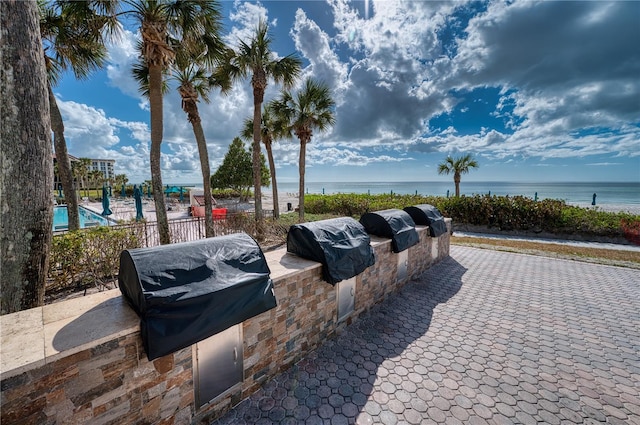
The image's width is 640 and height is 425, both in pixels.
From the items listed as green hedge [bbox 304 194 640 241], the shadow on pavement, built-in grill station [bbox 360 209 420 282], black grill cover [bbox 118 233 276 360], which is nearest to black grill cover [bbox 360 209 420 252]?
built-in grill station [bbox 360 209 420 282]

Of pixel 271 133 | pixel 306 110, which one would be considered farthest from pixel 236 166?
pixel 306 110

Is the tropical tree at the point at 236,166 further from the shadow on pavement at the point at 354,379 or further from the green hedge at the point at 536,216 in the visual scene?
the shadow on pavement at the point at 354,379

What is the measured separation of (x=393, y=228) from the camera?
5.94m

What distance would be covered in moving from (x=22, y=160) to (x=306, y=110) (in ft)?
39.3

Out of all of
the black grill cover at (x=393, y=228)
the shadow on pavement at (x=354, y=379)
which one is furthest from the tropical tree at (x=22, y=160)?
the black grill cover at (x=393, y=228)

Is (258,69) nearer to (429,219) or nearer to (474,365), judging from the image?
(429,219)

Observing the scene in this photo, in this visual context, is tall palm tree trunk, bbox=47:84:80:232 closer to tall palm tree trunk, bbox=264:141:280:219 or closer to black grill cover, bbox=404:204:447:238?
tall palm tree trunk, bbox=264:141:280:219

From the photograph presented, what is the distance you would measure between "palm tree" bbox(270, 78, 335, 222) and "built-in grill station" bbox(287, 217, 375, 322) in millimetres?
9462

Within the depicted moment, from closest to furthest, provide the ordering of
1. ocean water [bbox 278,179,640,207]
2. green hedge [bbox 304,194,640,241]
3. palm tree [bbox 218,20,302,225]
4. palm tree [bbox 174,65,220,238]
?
palm tree [bbox 174,65,220,238] < palm tree [bbox 218,20,302,225] < green hedge [bbox 304,194,640,241] < ocean water [bbox 278,179,640,207]

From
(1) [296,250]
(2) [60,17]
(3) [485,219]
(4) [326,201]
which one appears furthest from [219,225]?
(3) [485,219]

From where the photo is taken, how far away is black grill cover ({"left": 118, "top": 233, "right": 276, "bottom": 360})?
229 cm

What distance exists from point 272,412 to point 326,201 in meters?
17.7

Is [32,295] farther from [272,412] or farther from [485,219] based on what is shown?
[485,219]

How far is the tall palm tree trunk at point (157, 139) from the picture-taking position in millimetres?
7223
